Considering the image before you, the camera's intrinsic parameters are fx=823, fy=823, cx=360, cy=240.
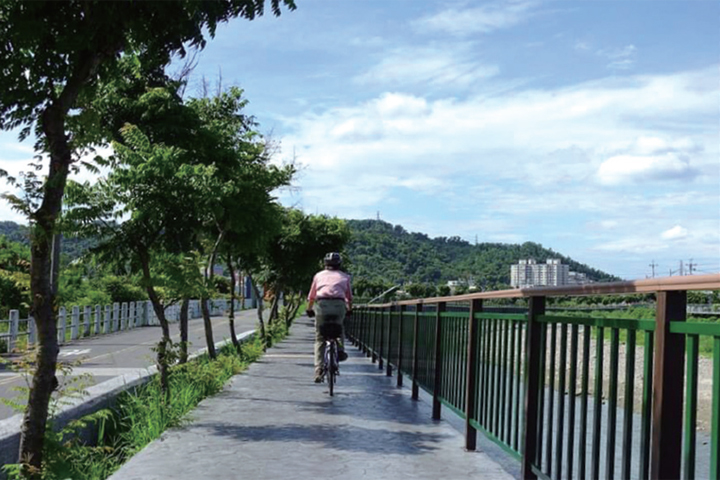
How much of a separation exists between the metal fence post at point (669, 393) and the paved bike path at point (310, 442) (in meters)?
2.46

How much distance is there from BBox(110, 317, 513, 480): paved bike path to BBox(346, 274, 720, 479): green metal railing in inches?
13.3

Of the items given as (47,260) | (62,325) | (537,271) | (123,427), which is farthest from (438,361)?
(537,271)

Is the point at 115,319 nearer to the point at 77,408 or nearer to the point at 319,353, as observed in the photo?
the point at 319,353

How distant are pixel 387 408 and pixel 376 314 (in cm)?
780

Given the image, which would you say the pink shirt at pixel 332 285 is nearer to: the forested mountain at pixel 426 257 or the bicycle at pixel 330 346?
the bicycle at pixel 330 346

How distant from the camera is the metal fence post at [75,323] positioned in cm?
3011

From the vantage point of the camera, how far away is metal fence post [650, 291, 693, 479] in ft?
9.22

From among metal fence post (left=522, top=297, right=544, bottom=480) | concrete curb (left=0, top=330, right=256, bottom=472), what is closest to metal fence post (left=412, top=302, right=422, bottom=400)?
concrete curb (left=0, top=330, right=256, bottom=472)

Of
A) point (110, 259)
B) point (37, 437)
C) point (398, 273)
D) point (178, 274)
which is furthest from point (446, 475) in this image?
point (398, 273)

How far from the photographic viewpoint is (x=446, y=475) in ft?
17.4

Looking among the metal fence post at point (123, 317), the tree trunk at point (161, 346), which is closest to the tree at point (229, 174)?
the tree trunk at point (161, 346)

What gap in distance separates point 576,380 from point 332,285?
20.3 feet

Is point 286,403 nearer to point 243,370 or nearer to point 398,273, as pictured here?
point 243,370

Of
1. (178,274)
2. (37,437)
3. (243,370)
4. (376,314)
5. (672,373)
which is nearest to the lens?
(672,373)
